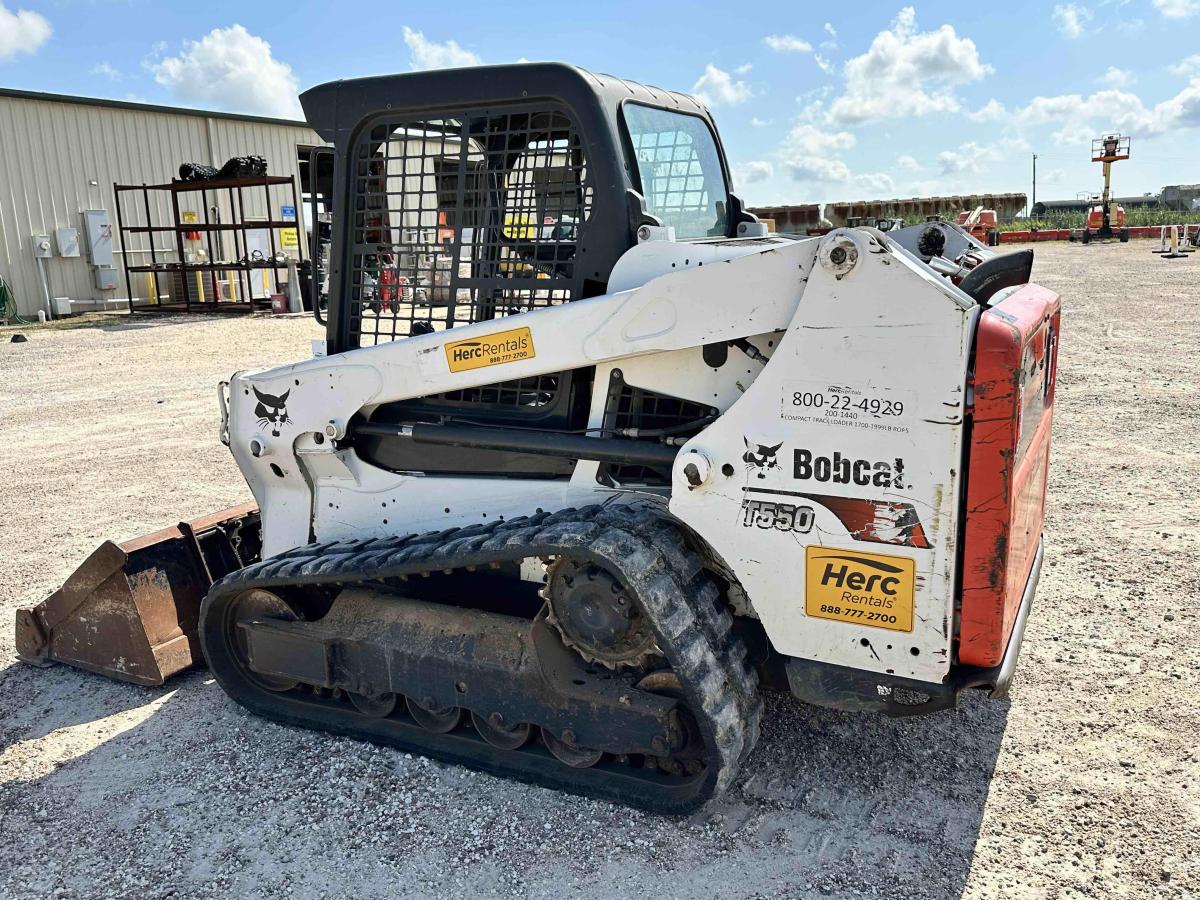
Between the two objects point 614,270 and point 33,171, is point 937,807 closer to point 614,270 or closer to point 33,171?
point 614,270

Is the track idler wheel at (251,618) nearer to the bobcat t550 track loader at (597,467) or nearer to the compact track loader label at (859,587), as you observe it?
the bobcat t550 track loader at (597,467)

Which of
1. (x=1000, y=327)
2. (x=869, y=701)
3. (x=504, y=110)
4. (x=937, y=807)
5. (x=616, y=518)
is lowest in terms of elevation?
(x=937, y=807)

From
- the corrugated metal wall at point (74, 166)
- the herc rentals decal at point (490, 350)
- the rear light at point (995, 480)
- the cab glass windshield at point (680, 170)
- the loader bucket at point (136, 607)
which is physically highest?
the corrugated metal wall at point (74, 166)

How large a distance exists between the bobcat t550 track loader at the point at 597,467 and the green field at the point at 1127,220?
41.8m

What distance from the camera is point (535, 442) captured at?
363 cm

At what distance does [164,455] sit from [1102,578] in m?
7.30

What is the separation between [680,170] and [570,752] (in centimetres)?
242

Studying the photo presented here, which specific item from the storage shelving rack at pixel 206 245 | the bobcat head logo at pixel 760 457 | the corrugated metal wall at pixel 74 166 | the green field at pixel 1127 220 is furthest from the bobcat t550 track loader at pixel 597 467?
the green field at pixel 1127 220

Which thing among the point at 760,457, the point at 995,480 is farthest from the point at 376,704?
the point at 995,480

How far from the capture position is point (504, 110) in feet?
12.1

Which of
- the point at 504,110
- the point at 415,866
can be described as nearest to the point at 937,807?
the point at 415,866

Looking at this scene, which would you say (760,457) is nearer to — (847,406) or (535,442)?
(847,406)

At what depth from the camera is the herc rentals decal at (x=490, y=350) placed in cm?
354

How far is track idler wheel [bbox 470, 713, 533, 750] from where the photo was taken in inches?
145
